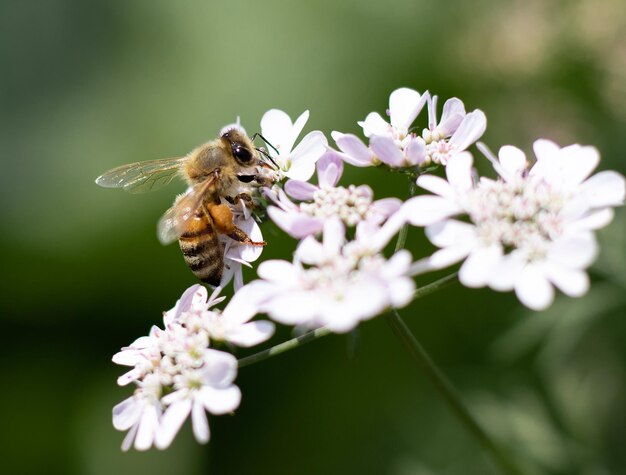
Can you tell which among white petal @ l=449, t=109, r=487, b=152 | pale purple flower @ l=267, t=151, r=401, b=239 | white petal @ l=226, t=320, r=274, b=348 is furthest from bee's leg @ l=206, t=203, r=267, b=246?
white petal @ l=449, t=109, r=487, b=152

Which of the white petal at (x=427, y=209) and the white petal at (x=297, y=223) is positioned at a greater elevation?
the white petal at (x=297, y=223)

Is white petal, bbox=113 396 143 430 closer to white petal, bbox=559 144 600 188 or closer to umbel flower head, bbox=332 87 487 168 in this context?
umbel flower head, bbox=332 87 487 168

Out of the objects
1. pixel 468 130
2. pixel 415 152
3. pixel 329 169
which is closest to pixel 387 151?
pixel 415 152

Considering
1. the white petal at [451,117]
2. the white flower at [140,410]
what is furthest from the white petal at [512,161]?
the white flower at [140,410]

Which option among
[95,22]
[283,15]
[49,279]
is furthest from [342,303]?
[95,22]

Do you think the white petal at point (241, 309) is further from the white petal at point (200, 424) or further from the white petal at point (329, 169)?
the white petal at point (329, 169)
